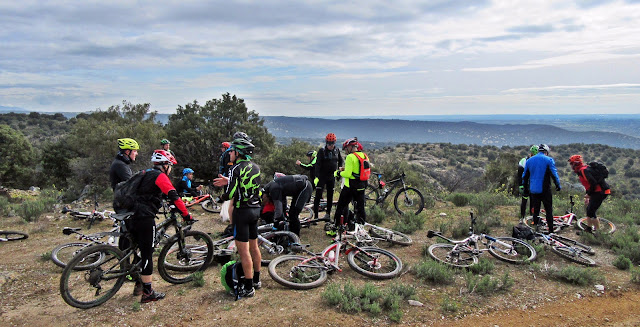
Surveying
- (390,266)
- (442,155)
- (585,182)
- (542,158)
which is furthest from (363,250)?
(442,155)

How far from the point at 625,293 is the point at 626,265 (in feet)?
3.92

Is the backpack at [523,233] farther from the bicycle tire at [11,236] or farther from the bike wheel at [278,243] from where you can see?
the bicycle tire at [11,236]

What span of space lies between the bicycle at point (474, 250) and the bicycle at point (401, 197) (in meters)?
2.97

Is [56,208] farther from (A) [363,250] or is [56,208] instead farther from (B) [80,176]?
(B) [80,176]

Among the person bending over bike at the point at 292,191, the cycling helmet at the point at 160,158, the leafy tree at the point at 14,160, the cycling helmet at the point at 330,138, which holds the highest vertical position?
the cycling helmet at the point at 330,138

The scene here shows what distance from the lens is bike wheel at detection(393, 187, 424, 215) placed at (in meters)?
10.2

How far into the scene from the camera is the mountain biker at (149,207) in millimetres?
4613

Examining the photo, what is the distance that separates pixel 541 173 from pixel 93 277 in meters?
8.52

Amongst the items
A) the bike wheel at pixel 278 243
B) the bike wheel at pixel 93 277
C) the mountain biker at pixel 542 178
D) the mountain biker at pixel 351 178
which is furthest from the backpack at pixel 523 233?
the bike wheel at pixel 93 277

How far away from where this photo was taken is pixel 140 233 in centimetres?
468

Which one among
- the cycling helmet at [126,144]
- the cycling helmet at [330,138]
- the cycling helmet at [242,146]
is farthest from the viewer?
the cycling helmet at [330,138]

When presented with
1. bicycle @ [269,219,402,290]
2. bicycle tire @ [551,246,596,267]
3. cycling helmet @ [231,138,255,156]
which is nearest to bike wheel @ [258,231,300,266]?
bicycle @ [269,219,402,290]

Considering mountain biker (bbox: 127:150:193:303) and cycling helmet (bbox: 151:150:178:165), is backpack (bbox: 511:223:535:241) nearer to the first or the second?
mountain biker (bbox: 127:150:193:303)

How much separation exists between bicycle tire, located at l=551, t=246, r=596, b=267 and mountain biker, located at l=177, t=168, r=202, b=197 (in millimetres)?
8817
